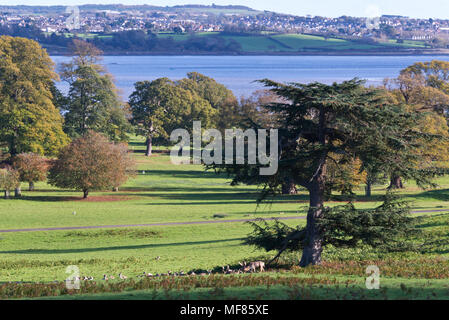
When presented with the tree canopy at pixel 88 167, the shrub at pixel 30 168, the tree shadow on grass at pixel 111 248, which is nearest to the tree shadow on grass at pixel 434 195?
the tree canopy at pixel 88 167

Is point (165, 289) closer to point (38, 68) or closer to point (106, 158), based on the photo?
point (106, 158)

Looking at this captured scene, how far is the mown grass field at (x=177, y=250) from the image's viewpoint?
655 inches

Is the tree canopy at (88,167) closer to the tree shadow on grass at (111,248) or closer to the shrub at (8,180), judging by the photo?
the shrub at (8,180)

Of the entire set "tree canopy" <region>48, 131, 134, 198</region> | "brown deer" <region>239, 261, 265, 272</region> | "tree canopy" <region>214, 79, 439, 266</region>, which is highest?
"tree canopy" <region>214, 79, 439, 266</region>

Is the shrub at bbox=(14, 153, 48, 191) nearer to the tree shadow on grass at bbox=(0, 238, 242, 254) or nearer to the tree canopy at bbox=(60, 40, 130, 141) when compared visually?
the tree canopy at bbox=(60, 40, 130, 141)

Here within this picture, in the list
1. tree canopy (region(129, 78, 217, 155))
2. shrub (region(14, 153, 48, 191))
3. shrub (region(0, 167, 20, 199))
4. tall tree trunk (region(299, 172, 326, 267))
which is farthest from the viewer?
tree canopy (region(129, 78, 217, 155))

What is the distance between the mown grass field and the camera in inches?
655

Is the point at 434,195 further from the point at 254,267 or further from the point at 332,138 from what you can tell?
the point at 254,267

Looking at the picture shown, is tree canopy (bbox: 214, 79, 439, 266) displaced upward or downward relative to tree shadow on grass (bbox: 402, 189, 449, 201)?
upward

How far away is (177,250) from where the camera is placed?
32.6 meters

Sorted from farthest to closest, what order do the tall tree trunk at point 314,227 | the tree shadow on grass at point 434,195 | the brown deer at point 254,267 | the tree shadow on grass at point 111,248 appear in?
the tree shadow on grass at point 434,195
the tree shadow on grass at point 111,248
the tall tree trunk at point 314,227
the brown deer at point 254,267

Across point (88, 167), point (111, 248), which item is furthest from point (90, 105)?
point (111, 248)

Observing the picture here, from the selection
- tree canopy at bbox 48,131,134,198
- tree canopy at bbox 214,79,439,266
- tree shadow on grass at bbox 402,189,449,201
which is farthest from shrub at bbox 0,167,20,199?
tree canopy at bbox 214,79,439,266
